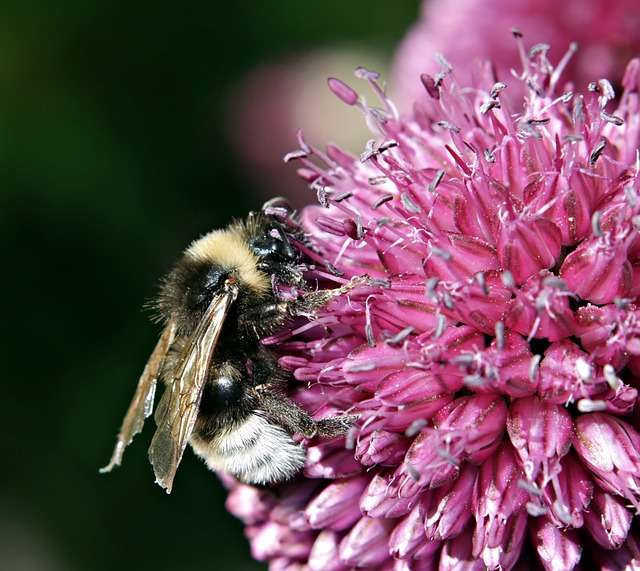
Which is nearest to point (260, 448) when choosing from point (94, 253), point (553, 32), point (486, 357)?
point (486, 357)

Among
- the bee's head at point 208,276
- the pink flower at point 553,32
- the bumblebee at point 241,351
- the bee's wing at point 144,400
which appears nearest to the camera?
the bumblebee at point 241,351

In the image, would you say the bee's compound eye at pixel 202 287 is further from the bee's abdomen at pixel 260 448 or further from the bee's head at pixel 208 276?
the bee's abdomen at pixel 260 448

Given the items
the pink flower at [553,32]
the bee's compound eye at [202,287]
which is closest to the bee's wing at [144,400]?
the bee's compound eye at [202,287]

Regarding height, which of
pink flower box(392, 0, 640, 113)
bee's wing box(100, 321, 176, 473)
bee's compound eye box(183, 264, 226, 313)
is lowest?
pink flower box(392, 0, 640, 113)

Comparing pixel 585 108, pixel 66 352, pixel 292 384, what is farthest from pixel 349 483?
pixel 66 352

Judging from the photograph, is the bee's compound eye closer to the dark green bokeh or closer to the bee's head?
the bee's head

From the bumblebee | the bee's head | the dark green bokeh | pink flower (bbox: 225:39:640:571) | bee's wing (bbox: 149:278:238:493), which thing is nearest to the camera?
pink flower (bbox: 225:39:640:571)

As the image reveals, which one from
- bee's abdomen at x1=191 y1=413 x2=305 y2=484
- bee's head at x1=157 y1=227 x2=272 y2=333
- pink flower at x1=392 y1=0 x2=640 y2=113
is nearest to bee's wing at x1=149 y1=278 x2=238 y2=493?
bee's head at x1=157 y1=227 x2=272 y2=333

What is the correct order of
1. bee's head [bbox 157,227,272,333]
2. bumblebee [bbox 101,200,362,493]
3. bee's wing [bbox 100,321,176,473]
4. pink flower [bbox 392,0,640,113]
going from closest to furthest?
bumblebee [bbox 101,200,362,493]
bee's head [bbox 157,227,272,333]
bee's wing [bbox 100,321,176,473]
pink flower [bbox 392,0,640,113]

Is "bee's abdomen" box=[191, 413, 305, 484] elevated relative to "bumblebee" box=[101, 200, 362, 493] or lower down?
lower down

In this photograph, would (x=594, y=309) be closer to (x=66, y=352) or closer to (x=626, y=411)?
(x=626, y=411)
